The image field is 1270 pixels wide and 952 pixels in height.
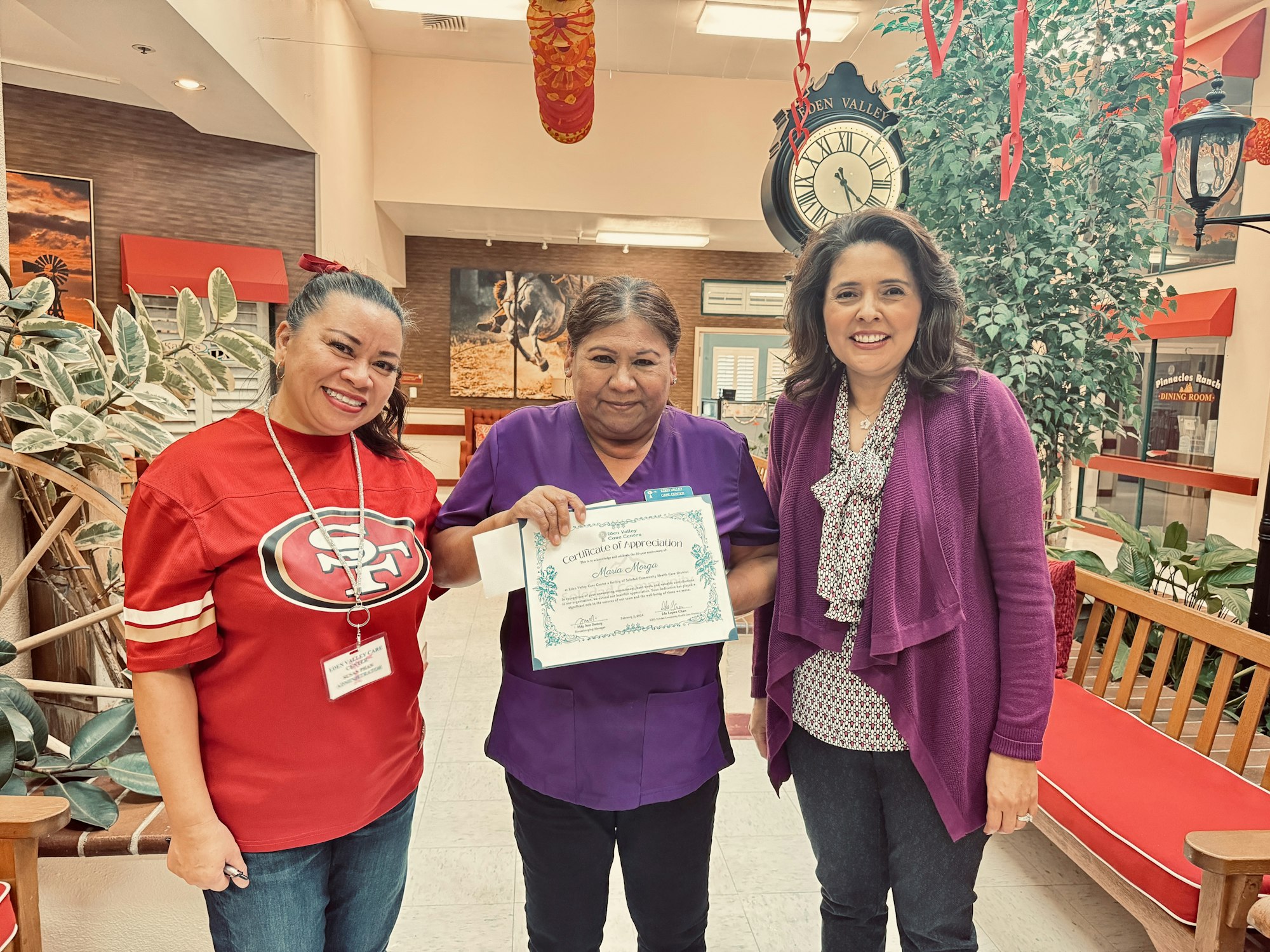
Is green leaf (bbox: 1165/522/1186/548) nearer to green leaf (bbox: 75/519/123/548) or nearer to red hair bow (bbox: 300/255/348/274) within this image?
red hair bow (bbox: 300/255/348/274)

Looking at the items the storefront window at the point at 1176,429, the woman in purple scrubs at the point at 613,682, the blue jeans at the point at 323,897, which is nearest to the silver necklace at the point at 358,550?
the woman in purple scrubs at the point at 613,682

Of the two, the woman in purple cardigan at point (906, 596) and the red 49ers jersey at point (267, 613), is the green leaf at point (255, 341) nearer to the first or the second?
the red 49ers jersey at point (267, 613)

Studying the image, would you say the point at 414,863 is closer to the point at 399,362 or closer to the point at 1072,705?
the point at 399,362

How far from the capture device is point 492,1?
5754 mm

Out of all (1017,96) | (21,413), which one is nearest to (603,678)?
(21,413)

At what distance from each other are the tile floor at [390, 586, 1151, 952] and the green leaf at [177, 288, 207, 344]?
5.90 ft

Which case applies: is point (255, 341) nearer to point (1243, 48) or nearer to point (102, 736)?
point (102, 736)

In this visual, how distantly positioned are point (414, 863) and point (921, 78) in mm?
3592

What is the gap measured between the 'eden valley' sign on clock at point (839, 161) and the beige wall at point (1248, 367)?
17.8 ft

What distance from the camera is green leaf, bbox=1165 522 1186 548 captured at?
3945 mm

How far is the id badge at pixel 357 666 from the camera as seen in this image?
1.18m

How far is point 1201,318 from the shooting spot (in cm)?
741

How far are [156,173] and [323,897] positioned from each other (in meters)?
6.31

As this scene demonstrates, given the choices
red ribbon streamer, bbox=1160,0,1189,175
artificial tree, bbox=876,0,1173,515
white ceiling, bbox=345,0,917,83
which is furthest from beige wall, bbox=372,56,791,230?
red ribbon streamer, bbox=1160,0,1189,175
